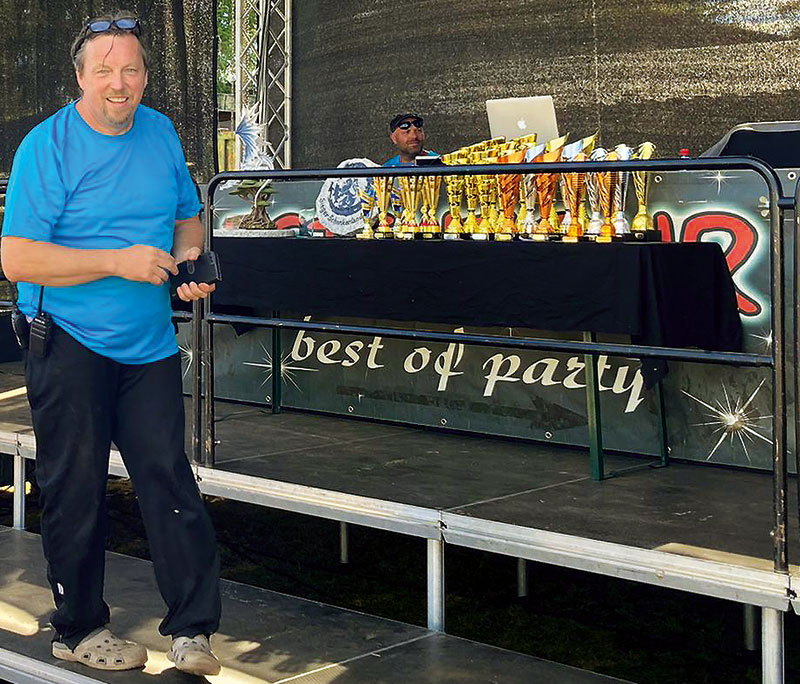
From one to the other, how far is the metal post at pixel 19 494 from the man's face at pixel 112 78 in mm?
1885

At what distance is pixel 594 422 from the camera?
3695 mm

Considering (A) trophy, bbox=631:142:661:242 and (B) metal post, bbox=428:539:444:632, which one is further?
(A) trophy, bbox=631:142:661:242

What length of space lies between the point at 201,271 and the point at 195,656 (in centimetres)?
87

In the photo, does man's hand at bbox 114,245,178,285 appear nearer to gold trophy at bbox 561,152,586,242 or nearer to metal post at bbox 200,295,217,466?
metal post at bbox 200,295,217,466

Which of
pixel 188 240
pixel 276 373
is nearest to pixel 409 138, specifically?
pixel 276 373

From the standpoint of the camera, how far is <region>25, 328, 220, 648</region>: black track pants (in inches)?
105

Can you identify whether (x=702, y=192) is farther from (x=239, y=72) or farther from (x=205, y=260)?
(x=239, y=72)

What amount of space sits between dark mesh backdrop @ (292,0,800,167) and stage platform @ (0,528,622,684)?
6.21m

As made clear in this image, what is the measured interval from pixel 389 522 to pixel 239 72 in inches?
371

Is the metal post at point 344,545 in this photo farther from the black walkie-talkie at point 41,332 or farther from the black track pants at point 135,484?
the black walkie-talkie at point 41,332

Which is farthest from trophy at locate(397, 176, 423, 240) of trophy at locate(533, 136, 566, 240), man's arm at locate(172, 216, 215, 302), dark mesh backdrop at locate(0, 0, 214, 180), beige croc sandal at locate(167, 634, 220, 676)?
dark mesh backdrop at locate(0, 0, 214, 180)

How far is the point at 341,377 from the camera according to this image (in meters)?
4.91

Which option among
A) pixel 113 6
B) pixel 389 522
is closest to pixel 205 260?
pixel 389 522

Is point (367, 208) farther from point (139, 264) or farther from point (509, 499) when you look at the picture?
point (139, 264)
